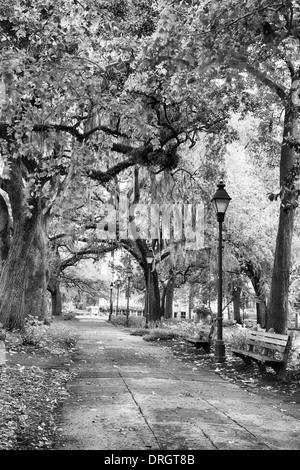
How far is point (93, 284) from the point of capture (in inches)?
2308

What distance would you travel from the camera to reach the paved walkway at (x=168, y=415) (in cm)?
528

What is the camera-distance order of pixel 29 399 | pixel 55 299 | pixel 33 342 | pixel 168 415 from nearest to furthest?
1. pixel 168 415
2. pixel 29 399
3. pixel 33 342
4. pixel 55 299

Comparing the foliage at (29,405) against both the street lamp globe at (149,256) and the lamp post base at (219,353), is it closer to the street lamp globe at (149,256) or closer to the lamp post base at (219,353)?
the lamp post base at (219,353)

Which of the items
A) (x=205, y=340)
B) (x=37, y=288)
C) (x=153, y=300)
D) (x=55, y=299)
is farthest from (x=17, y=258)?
(x=55, y=299)

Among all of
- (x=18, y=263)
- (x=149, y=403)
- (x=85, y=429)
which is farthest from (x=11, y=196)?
(x=85, y=429)

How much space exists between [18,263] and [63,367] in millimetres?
5418

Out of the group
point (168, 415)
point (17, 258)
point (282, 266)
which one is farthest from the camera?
point (17, 258)

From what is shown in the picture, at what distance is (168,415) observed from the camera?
6551 millimetres

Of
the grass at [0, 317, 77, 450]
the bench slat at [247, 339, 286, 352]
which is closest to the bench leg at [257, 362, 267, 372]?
the bench slat at [247, 339, 286, 352]

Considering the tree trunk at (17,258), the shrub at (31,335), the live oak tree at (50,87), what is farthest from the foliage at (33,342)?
the live oak tree at (50,87)

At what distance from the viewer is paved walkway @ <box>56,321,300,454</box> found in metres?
5.28

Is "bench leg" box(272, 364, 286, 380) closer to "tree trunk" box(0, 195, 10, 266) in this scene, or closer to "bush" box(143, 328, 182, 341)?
"bush" box(143, 328, 182, 341)

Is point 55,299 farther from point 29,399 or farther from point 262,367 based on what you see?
point 29,399

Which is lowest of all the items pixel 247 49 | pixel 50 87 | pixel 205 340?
pixel 205 340
